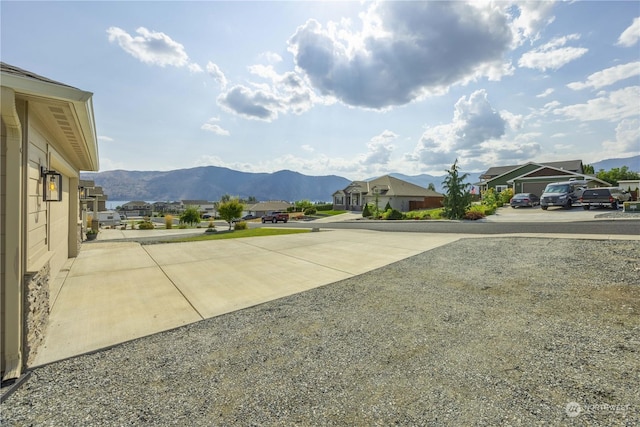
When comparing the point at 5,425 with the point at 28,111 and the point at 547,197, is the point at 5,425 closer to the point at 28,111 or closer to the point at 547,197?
the point at 28,111

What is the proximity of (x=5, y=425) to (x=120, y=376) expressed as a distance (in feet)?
2.76

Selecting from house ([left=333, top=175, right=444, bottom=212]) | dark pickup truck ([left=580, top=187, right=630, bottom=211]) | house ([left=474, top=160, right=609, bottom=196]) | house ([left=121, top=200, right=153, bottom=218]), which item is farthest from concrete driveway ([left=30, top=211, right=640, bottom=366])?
house ([left=121, top=200, right=153, bottom=218])

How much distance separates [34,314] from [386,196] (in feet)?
127

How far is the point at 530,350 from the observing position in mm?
3387

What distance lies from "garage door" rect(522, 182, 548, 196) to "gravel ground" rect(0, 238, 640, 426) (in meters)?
29.7

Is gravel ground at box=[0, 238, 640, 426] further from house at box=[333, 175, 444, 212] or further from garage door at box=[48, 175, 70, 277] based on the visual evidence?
house at box=[333, 175, 444, 212]

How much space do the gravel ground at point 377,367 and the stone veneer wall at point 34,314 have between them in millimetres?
396

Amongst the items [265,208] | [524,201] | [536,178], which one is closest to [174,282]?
[524,201]

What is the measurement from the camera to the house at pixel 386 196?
3931 centimetres

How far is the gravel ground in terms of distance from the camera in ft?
8.09

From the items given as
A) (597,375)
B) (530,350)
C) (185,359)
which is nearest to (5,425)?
(185,359)

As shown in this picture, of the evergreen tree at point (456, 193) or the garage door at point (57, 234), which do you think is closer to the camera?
the garage door at point (57, 234)

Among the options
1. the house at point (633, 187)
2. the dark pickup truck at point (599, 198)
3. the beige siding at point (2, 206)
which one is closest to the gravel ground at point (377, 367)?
the beige siding at point (2, 206)

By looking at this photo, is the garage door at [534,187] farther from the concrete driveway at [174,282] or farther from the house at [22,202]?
the house at [22,202]
